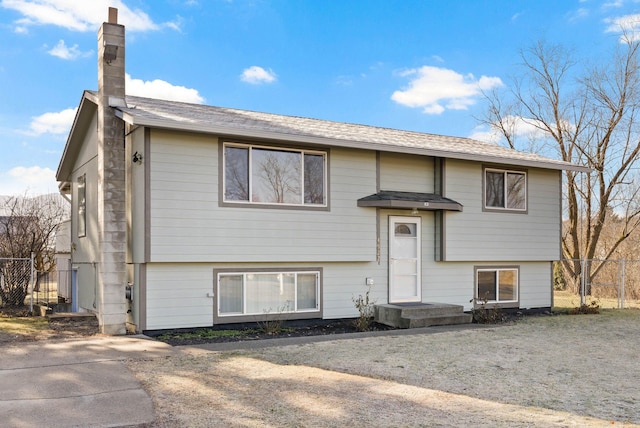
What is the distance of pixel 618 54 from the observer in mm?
23141

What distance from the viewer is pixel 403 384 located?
668cm

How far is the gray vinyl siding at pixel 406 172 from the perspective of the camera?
12.8 metres

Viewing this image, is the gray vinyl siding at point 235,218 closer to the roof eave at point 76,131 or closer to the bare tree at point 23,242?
the roof eave at point 76,131

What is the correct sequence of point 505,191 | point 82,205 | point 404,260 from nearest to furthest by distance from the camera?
point 404,260 < point 82,205 < point 505,191

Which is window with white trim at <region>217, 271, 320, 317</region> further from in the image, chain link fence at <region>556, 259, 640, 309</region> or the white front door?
chain link fence at <region>556, 259, 640, 309</region>

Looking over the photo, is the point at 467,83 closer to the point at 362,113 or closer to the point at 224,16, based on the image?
the point at 362,113

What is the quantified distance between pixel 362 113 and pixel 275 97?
353 centimetres

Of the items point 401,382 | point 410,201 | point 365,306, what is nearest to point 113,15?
point 410,201

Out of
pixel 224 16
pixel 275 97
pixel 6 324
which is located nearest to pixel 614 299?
pixel 275 97

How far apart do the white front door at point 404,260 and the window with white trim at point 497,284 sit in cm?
192

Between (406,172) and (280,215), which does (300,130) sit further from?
(406,172)

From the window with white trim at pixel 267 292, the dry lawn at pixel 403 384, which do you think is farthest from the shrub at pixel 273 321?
the dry lawn at pixel 403 384

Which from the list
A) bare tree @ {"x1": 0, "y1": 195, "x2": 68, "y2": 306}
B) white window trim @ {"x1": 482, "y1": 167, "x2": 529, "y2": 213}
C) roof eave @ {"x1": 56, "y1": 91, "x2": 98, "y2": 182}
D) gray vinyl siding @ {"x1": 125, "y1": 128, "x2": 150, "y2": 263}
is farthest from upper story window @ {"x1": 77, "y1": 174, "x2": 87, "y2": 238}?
white window trim @ {"x1": 482, "y1": 167, "x2": 529, "y2": 213}

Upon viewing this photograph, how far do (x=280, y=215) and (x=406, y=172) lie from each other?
11.6 feet
